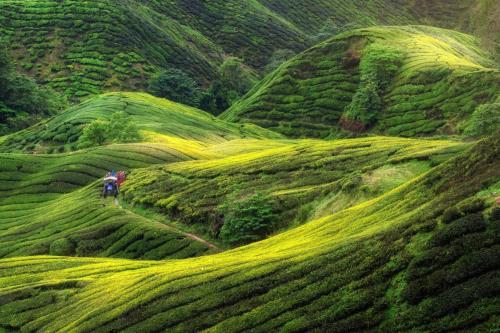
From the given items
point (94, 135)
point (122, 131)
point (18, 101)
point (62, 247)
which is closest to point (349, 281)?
point (62, 247)

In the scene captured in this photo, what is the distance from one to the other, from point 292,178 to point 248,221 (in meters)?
6.88

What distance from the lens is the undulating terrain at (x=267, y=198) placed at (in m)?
19.9

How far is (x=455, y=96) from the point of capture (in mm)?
86062

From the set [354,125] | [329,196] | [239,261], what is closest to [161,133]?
[354,125]

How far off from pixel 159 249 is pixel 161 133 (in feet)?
135

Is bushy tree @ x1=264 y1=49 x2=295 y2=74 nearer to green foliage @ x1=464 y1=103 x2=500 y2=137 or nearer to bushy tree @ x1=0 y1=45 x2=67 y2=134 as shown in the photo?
bushy tree @ x1=0 y1=45 x2=67 y2=134

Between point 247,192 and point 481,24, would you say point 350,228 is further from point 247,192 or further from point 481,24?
point 481,24

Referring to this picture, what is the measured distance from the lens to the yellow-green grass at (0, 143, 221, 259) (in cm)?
4362

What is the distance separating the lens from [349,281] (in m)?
20.8

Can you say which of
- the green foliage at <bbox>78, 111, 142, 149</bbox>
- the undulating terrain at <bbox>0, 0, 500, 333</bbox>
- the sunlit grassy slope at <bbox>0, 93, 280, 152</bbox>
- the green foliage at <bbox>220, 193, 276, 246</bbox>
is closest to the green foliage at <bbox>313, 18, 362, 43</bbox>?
the undulating terrain at <bbox>0, 0, 500, 333</bbox>

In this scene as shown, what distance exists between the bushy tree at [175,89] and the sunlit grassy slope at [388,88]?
10672 mm

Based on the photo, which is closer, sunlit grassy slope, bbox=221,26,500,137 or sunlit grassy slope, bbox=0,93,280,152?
sunlit grassy slope, bbox=0,93,280,152

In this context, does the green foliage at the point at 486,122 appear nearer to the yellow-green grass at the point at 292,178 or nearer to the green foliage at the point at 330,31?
the yellow-green grass at the point at 292,178

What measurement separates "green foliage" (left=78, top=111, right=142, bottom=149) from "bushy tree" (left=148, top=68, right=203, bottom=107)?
50502 millimetres
